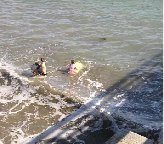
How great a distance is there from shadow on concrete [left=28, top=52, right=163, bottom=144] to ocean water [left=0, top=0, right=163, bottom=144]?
0.15 feet

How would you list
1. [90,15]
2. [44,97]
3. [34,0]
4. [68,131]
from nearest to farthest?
1. [68,131]
2. [44,97]
3. [90,15]
4. [34,0]

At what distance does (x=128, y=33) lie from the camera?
21734 mm

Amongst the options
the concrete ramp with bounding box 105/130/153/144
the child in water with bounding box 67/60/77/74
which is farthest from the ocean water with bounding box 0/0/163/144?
the concrete ramp with bounding box 105/130/153/144

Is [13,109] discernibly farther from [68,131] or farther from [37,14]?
[37,14]

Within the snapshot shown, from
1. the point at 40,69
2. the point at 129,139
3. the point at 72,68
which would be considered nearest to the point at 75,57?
the point at 72,68

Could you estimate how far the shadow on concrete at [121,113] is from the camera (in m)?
11.9

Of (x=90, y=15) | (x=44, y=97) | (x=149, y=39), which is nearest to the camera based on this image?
(x=44, y=97)

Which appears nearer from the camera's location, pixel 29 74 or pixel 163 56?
pixel 29 74

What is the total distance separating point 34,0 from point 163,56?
1362 centimetres

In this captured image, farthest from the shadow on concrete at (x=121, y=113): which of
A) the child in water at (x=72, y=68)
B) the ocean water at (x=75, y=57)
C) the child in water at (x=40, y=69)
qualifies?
the child in water at (x=40, y=69)

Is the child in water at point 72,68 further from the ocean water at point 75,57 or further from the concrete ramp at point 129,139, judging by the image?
the concrete ramp at point 129,139

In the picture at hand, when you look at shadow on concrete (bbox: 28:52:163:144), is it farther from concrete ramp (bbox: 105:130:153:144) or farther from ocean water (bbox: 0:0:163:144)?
concrete ramp (bbox: 105:130:153:144)

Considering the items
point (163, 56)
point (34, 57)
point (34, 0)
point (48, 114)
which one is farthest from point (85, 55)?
point (34, 0)

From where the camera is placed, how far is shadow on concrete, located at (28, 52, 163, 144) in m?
11.9
